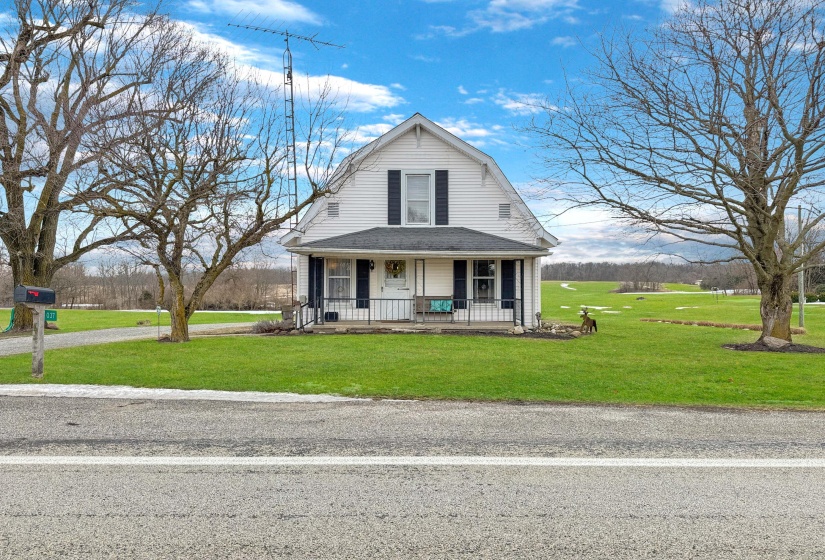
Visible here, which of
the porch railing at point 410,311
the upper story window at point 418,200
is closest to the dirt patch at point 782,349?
the porch railing at point 410,311

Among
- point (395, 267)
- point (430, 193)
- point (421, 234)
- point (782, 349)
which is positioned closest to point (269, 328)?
point (395, 267)

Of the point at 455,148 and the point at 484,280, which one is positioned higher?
the point at 455,148

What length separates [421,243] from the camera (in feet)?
59.0

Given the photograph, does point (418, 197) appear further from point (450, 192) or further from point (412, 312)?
point (412, 312)

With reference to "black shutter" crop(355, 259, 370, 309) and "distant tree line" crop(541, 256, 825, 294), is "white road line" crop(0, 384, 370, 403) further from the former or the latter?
"distant tree line" crop(541, 256, 825, 294)

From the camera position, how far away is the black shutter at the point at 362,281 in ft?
61.4

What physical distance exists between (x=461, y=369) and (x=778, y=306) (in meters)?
9.61

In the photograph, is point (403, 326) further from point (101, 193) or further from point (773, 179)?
point (773, 179)

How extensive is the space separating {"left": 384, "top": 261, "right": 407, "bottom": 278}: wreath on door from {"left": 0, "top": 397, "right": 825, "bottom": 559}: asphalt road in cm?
1269

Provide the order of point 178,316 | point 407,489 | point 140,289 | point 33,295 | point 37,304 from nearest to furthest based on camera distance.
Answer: point 407,489
point 33,295
point 37,304
point 178,316
point 140,289

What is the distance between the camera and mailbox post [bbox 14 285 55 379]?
25.7 ft

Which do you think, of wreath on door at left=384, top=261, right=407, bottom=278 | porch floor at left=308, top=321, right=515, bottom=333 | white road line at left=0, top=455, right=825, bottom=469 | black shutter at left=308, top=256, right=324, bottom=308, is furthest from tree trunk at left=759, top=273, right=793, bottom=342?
black shutter at left=308, top=256, right=324, bottom=308

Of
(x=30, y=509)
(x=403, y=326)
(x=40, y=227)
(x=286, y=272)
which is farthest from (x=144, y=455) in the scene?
(x=286, y=272)

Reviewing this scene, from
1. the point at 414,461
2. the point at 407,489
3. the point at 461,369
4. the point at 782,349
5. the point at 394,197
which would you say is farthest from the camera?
the point at 394,197
